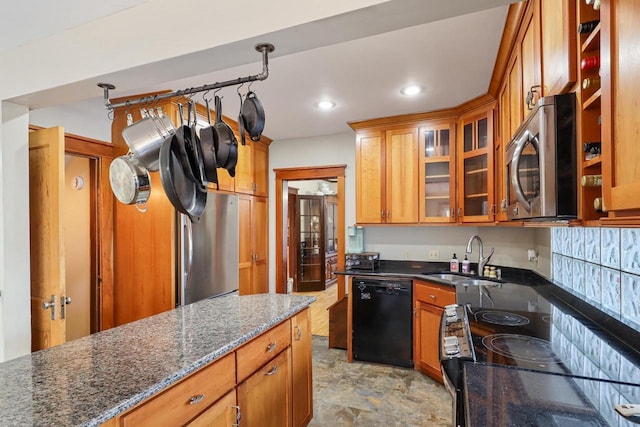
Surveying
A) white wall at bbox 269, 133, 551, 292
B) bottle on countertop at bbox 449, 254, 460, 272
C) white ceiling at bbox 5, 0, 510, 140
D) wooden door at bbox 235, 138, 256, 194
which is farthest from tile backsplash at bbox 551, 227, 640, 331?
wooden door at bbox 235, 138, 256, 194

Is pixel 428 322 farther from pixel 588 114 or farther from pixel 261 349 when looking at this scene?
pixel 588 114

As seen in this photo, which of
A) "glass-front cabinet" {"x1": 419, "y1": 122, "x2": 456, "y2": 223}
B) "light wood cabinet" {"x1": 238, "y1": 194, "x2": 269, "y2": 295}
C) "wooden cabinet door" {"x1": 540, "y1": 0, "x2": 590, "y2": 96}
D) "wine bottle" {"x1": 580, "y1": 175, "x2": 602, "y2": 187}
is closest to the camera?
"wine bottle" {"x1": 580, "y1": 175, "x2": 602, "y2": 187}

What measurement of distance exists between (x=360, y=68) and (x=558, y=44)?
1398mm

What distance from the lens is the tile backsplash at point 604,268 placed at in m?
1.48

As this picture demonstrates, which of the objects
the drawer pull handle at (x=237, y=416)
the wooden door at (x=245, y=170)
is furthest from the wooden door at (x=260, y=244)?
the drawer pull handle at (x=237, y=416)

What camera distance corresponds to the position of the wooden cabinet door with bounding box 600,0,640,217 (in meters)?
0.72

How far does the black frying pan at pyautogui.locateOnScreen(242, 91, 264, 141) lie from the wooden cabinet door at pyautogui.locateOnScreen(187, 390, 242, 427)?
1205 millimetres

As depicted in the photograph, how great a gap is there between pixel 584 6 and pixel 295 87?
1.99 meters

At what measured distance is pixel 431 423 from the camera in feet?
7.52

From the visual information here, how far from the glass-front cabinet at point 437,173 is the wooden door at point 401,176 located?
0.26 ft

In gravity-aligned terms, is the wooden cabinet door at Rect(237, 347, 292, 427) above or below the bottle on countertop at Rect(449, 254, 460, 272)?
below

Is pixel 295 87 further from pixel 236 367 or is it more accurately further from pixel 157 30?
pixel 236 367

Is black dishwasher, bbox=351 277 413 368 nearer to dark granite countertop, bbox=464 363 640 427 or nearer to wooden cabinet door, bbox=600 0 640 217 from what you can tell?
dark granite countertop, bbox=464 363 640 427

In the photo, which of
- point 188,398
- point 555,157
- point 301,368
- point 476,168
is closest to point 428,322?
point 301,368
